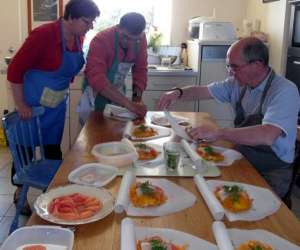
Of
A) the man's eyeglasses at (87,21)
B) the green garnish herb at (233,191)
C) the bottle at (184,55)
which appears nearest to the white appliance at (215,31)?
the bottle at (184,55)

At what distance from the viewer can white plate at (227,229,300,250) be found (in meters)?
1.01

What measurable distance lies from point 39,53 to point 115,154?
855mm

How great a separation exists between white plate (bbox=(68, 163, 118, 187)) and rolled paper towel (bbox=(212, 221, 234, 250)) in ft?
1.53

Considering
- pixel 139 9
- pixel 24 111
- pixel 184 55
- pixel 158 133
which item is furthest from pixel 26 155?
pixel 139 9

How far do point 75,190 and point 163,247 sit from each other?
1.47 feet

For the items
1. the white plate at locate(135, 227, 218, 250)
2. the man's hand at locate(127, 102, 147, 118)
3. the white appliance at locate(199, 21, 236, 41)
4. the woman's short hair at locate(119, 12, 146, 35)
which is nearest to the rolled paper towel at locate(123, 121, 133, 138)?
the man's hand at locate(127, 102, 147, 118)

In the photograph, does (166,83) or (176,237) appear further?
(166,83)

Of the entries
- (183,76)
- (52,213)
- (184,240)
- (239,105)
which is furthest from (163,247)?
(183,76)

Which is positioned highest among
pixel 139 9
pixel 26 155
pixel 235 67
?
pixel 139 9

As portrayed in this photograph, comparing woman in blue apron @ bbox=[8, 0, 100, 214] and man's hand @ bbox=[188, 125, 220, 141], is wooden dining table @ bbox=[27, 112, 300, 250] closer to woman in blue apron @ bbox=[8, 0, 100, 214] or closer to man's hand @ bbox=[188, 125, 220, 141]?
man's hand @ bbox=[188, 125, 220, 141]

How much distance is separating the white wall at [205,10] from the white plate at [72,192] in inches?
127

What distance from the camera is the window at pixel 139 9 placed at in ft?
14.1

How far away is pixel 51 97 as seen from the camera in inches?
91.0

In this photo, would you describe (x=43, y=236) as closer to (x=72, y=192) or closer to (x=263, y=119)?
(x=72, y=192)
